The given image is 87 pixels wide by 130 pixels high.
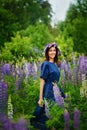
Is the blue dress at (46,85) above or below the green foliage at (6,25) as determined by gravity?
below

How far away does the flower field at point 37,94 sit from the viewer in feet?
16.9

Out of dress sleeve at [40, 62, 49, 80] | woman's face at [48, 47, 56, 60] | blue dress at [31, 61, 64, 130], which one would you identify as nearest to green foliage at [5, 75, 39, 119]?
blue dress at [31, 61, 64, 130]

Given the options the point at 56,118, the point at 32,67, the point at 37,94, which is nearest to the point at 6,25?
the point at 32,67

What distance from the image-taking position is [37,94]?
797cm

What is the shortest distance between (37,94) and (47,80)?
4.66 ft

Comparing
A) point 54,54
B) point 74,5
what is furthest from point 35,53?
point 74,5

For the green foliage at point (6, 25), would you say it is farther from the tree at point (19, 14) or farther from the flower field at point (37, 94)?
the flower field at point (37, 94)

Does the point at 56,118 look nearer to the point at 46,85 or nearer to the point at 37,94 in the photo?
the point at 46,85

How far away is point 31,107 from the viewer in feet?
25.1

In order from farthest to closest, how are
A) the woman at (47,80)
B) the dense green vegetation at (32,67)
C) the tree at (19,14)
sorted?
1. the tree at (19,14)
2. the woman at (47,80)
3. the dense green vegetation at (32,67)

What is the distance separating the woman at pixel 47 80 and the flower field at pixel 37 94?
0.23 metres

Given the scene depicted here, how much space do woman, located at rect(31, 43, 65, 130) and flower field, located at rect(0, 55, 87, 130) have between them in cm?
23

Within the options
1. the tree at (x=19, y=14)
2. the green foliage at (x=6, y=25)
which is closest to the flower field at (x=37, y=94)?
the green foliage at (x=6, y=25)

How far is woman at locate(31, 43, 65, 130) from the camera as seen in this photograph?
645cm
